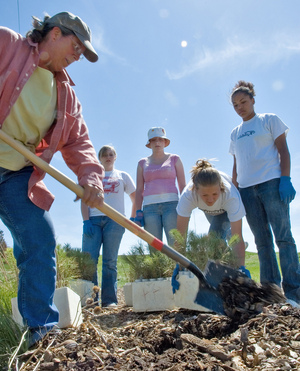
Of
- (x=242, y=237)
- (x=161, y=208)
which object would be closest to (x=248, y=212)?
(x=242, y=237)

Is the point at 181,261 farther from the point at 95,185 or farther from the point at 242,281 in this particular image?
the point at 95,185

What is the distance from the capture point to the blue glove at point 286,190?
3.55 meters

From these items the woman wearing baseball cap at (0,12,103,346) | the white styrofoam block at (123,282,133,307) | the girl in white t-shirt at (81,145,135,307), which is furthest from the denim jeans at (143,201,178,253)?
the woman wearing baseball cap at (0,12,103,346)

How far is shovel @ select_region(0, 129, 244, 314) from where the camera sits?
7.08 feet

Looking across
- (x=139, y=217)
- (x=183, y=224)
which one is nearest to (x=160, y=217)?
(x=139, y=217)

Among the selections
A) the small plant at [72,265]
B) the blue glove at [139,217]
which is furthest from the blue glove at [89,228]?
the blue glove at [139,217]

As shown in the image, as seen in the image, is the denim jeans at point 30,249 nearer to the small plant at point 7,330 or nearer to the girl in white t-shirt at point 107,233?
the small plant at point 7,330

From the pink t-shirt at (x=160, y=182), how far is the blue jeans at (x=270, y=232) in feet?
2.80

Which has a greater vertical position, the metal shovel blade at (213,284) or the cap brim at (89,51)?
the cap brim at (89,51)

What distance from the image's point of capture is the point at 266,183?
12.4 ft

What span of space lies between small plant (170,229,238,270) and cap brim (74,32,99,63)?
69.9 inches

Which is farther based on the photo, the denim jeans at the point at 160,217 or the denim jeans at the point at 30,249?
the denim jeans at the point at 160,217

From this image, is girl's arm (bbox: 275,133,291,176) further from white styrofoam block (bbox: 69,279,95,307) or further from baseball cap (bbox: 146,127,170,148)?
white styrofoam block (bbox: 69,279,95,307)

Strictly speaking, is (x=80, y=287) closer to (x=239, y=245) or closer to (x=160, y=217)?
(x=160, y=217)
